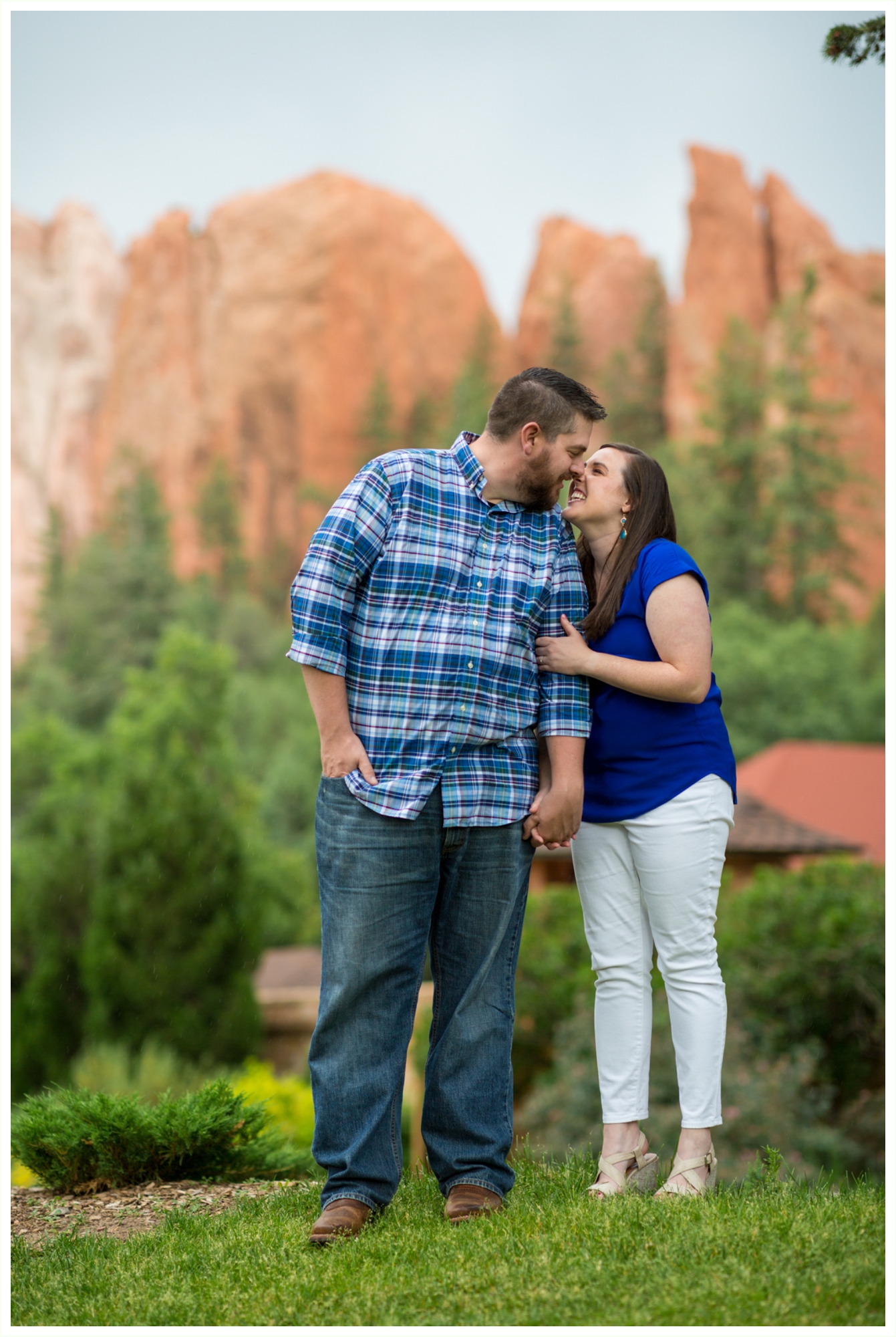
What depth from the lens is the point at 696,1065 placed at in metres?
3.27

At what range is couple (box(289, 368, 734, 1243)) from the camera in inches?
123

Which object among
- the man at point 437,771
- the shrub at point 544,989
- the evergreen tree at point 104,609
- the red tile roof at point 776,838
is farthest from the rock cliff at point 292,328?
the man at point 437,771

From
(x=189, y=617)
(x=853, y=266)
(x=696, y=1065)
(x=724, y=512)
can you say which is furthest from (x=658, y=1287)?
(x=853, y=266)

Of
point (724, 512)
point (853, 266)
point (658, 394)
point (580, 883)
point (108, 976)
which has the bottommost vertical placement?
point (108, 976)

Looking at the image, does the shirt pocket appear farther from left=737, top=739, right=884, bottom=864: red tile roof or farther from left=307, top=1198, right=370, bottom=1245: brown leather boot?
left=737, top=739, right=884, bottom=864: red tile roof

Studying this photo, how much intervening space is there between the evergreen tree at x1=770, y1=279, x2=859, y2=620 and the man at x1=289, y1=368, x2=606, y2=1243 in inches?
1460

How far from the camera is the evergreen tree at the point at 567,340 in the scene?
51.6 m

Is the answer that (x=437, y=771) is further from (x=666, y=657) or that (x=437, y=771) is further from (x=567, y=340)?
(x=567, y=340)

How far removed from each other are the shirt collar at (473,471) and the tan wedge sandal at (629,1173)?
70.0 inches

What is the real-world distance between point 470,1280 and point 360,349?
195ft

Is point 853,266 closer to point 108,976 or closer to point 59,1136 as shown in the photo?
point 108,976

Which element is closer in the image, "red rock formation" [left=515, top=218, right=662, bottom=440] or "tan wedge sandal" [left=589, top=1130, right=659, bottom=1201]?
"tan wedge sandal" [left=589, top=1130, right=659, bottom=1201]

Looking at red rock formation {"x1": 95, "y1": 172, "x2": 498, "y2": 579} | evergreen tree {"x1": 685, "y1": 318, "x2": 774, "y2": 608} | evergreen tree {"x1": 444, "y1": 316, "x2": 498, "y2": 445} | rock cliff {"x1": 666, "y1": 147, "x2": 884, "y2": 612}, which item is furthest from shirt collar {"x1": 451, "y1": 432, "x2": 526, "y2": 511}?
red rock formation {"x1": 95, "y1": 172, "x2": 498, "y2": 579}

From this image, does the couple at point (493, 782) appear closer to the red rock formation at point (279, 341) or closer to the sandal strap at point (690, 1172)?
the sandal strap at point (690, 1172)
